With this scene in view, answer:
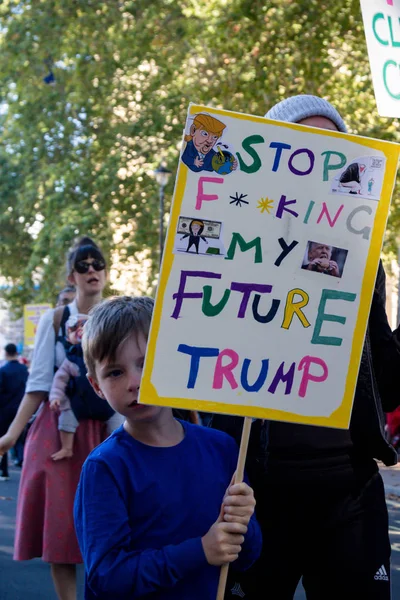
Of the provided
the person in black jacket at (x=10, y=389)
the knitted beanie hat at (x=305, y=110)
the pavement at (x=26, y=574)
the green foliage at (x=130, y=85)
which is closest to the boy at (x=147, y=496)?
the knitted beanie hat at (x=305, y=110)

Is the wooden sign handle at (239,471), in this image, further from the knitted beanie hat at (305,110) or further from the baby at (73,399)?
the baby at (73,399)

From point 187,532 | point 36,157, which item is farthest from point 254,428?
point 36,157

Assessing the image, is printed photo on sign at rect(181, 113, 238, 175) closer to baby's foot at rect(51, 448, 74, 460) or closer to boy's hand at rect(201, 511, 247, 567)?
boy's hand at rect(201, 511, 247, 567)

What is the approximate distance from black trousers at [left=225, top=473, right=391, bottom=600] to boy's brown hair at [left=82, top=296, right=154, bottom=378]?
0.71m

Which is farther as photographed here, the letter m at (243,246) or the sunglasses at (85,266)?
the sunglasses at (85,266)

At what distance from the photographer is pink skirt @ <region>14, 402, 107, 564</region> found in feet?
17.1

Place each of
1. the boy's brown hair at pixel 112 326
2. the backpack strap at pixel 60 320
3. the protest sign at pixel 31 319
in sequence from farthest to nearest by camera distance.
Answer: the protest sign at pixel 31 319 < the backpack strap at pixel 60 320 < the boy's brown hair at pixel 112 326

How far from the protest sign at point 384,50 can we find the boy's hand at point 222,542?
157 cm

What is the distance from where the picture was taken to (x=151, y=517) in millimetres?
2684

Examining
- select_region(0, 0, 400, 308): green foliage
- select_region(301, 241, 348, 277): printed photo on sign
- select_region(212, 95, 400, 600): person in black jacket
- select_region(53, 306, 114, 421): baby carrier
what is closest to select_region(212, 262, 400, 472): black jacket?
select_region(212, 95, 400, 600): person in black jacket

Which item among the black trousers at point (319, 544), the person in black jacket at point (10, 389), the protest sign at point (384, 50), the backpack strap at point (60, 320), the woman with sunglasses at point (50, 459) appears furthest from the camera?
the person in black jacket at point (10, 389)

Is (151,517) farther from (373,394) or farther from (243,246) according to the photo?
(373,394)

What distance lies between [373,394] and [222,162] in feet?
2.98

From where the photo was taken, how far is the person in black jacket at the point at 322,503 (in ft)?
10.6
